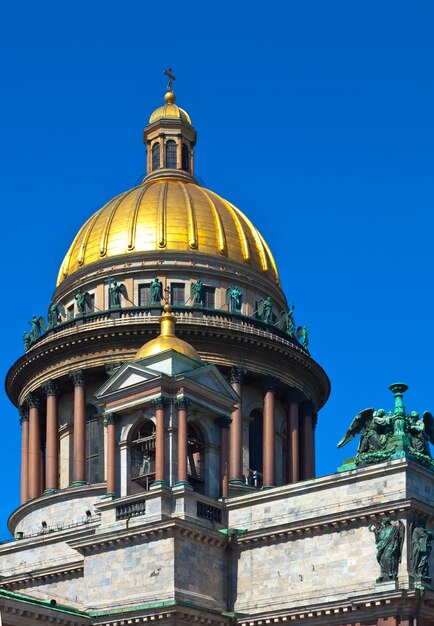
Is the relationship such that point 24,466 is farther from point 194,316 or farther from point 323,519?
point 323,519

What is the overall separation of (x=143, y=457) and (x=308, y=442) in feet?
62.3

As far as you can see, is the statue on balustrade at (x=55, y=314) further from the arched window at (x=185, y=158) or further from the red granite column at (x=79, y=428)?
the arched window at (x=185, y=158)

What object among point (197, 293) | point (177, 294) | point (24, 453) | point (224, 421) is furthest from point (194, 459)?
point (24, 453)

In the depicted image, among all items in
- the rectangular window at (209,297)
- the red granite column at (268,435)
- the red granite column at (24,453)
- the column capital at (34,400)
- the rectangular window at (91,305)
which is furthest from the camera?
the column capital at (34,400)

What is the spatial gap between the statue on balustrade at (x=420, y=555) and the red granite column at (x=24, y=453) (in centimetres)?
2919

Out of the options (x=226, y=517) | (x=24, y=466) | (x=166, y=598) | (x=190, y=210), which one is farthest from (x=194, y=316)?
(x=166, y=598)

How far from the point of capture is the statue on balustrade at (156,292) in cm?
7874

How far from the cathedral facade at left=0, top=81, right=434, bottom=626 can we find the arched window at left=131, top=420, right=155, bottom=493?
0.31 feet

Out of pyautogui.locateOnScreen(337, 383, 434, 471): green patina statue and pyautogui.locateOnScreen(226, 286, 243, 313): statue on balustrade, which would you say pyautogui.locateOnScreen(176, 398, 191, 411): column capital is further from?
pyautogui.locateOnScreen(226, 286, 243, 313): statue on balustrade

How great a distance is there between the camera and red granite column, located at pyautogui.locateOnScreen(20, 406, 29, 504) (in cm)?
8019

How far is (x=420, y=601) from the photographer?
181ft

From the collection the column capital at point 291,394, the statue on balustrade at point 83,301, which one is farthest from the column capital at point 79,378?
the column capital at point 291,394

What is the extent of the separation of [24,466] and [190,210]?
648 inches

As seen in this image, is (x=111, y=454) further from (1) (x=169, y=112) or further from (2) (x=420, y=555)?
(1) (x=169, y=112)
